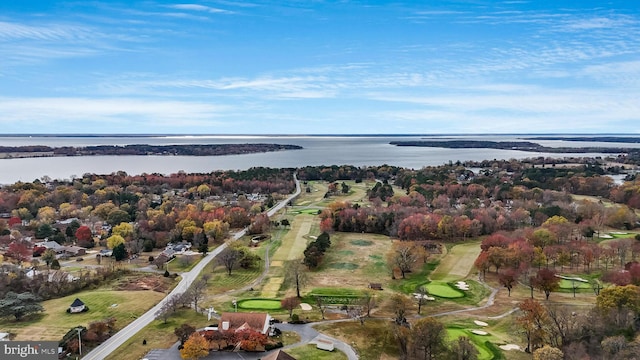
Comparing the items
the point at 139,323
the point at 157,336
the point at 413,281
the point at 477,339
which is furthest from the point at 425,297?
the point at 139,323

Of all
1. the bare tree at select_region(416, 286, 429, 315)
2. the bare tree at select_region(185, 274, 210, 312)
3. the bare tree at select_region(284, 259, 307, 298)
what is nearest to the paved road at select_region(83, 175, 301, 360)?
the bare tree at select_region(185, 274, 210, 312)

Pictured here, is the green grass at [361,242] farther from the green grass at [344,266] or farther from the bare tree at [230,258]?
the bare tree at [230,258]

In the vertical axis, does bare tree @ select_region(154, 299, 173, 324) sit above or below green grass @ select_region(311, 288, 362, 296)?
above

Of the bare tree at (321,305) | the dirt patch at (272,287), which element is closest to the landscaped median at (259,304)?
the dirt patch at (272,287)

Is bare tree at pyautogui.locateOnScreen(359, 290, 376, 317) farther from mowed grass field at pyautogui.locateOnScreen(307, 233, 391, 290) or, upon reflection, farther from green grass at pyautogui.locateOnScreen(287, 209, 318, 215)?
green grass at pyautogui.locateOnScreen(287, 209, 318, 215)

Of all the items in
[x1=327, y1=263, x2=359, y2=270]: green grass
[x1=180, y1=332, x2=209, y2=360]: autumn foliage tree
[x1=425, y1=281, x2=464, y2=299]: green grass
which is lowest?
[x1=425, y1=281, x2=464, y2=299]: green grass
